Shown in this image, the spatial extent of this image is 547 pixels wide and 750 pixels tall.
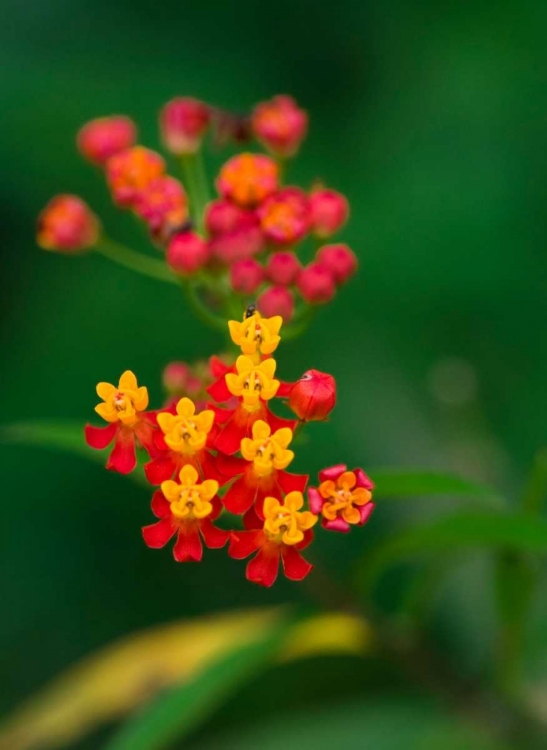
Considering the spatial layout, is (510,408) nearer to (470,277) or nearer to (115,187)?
(470,277)

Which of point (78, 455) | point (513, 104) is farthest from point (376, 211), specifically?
point (78, 455)

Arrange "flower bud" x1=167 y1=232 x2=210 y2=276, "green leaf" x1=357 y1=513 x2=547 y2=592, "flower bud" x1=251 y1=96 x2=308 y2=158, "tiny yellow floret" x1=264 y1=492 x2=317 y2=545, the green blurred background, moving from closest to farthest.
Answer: "tiny yellow floret" x1=264 y1=492 x2=317 y2=545, "green leaf" x1=357 y1=513 x2=547 y2=592, "flower bud" x1=167 y1=232 x2=210 y2=276, "flower bud" x1=251 y1=96 x2=308 y2=158, the green blurred background

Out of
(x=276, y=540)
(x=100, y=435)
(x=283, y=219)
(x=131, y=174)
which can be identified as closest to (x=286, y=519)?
(x=276, y=540)

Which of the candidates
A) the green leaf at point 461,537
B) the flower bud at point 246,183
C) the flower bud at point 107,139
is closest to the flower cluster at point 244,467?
the green leaf at point 461,537

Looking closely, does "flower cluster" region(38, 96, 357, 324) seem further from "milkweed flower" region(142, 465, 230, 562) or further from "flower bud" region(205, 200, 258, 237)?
"milkweed flower" region(142, 465, 230, 562)

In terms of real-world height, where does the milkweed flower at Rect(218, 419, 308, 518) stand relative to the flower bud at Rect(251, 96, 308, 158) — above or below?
below

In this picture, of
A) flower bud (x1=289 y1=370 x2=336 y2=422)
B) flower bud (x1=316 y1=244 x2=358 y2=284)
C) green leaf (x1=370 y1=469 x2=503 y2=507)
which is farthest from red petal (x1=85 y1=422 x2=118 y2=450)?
flower bud (x1=316 y1=244 x2=358 y2=284)
